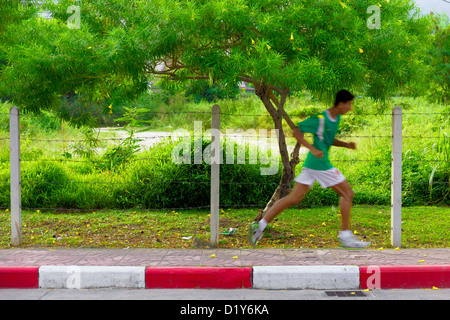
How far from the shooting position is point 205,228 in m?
6.93

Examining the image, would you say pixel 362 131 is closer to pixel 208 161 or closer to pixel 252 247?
pixel 208 161

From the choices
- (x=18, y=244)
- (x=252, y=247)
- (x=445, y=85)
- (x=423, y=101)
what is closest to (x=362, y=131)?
(x=445, y=85)

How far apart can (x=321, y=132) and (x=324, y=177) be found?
45 centimetres

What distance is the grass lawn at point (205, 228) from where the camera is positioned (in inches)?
239

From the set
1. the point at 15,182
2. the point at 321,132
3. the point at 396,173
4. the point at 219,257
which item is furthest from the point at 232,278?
the point at 15,182

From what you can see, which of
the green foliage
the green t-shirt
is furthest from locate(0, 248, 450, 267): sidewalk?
the green foliage

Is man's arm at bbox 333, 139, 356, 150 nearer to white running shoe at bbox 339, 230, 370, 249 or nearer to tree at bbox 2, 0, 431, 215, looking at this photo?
tree at bbox 2, 0, 431, 215

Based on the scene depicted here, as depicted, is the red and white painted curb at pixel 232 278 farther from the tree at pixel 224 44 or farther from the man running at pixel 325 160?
the tree at pixel 224 44

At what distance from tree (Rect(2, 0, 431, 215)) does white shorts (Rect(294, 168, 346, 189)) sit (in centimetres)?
92

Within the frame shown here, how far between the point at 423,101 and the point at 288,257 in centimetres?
1789

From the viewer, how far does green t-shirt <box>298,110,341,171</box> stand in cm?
475

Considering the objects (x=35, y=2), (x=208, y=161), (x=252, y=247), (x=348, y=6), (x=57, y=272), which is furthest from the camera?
(x=35, y=2)

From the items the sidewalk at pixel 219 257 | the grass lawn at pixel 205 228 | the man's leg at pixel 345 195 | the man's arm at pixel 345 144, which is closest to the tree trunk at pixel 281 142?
the grass lawn at pixel 205 228

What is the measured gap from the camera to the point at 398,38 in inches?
214
